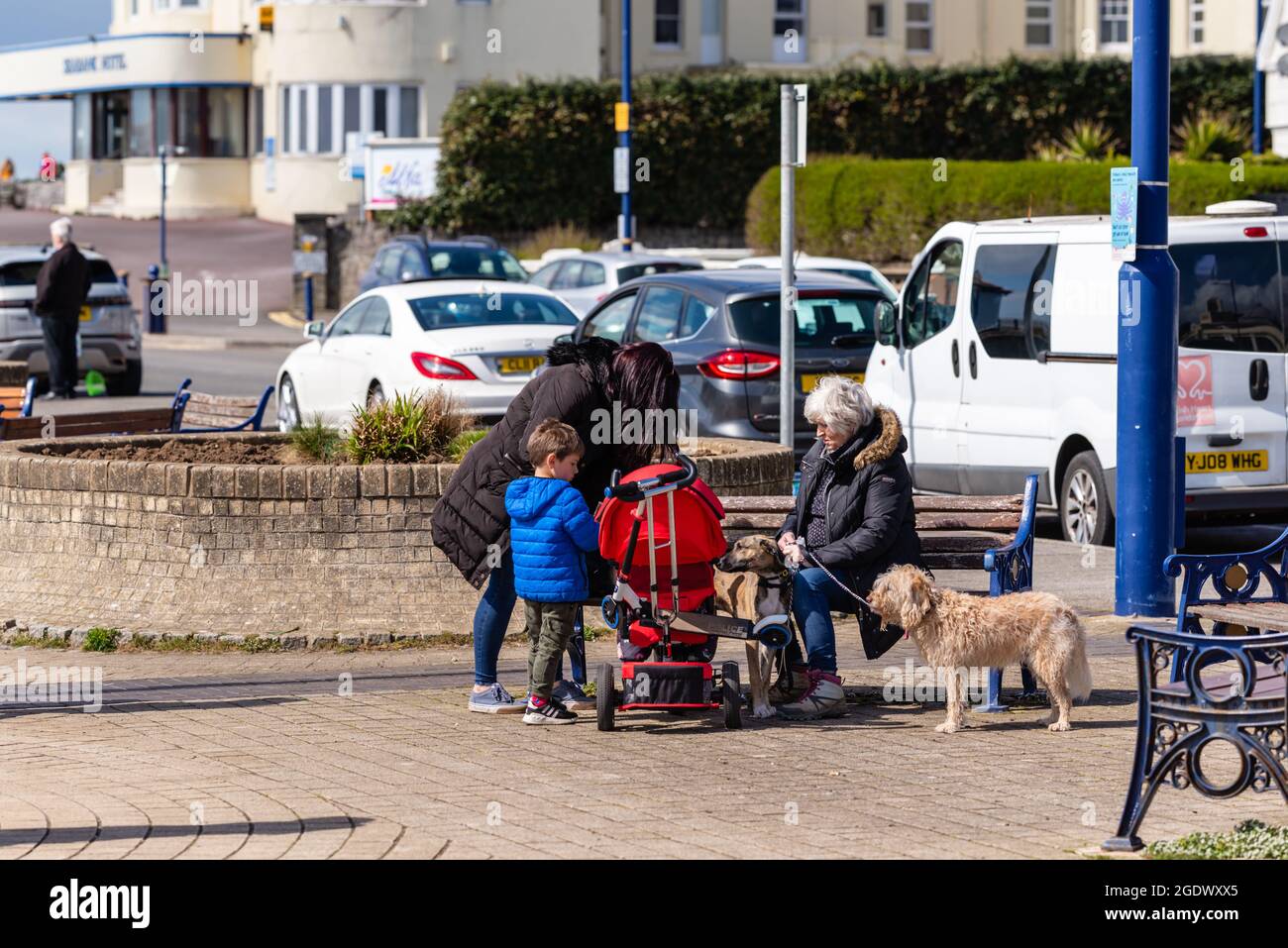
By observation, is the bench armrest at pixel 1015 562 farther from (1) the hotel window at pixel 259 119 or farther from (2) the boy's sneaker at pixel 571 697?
(1) the hotel window at pixel 259 119

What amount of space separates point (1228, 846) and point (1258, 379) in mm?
7423

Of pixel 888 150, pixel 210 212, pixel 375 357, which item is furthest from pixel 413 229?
pixel 375 357

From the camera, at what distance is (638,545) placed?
842 centimetres

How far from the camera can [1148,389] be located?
34.3 feet

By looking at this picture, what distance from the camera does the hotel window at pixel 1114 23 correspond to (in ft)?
170

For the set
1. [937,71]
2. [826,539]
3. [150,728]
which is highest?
[937,71]

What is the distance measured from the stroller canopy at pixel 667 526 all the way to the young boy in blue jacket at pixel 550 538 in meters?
0.08

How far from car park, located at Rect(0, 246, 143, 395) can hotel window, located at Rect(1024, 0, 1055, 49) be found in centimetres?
3323

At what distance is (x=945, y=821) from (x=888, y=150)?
37881 millimetres

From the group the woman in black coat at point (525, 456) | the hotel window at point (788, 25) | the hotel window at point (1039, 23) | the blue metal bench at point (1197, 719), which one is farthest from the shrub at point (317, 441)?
the hotel window at point (1039, 23)

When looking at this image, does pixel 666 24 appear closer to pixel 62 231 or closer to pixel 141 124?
pixel 141 124

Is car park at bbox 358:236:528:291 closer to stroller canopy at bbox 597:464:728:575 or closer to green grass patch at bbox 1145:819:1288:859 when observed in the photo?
stroller canopy at bbox 597:464:728:575
